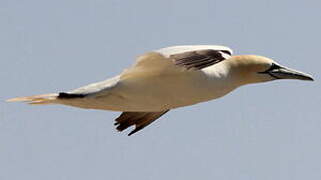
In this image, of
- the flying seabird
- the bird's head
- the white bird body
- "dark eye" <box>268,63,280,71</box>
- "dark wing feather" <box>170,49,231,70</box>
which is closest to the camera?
"dark wing feather" <box>170,49,231,70</box>

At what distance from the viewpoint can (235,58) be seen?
50.2 feet

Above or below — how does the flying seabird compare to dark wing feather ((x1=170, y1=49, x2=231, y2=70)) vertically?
below

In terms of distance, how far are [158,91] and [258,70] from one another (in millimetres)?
1928

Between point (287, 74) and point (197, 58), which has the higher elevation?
point (197, 58)

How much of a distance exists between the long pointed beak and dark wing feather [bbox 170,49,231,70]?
2045mm

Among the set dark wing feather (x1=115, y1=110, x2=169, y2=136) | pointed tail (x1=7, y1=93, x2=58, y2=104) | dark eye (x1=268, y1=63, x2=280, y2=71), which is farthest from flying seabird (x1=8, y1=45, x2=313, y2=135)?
dark wing feather (x1=115, y1=110, x2=169, y2=136)

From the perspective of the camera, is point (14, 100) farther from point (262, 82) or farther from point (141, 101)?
point (262, 82)

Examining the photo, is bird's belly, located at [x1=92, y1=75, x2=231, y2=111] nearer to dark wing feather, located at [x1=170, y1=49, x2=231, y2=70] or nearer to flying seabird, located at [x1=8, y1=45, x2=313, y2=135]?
flying seabird, located at [x1=8, y1=45, x2=313, y2=135]

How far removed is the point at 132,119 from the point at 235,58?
6.77 ft

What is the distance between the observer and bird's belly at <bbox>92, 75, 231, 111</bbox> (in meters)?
14.4

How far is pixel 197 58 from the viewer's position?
1382 cm

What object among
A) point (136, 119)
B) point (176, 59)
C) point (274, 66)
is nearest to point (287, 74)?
point (274, 66)

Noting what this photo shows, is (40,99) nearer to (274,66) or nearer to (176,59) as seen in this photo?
(176,59)

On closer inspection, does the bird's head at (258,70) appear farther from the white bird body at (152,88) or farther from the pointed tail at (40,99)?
the pointed tail at (40,99)
